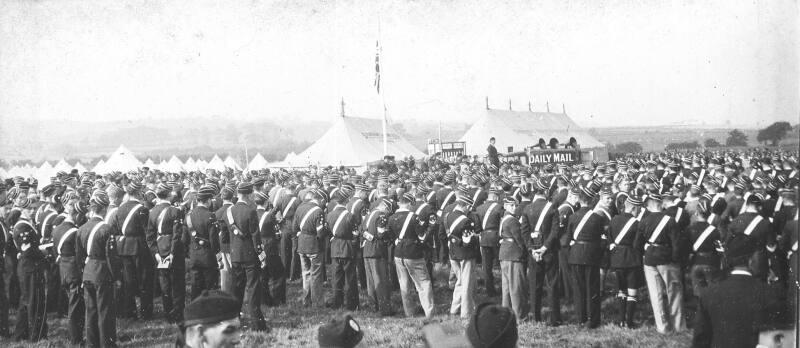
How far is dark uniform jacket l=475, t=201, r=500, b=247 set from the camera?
9227mm

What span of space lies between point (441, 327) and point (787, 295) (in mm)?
3595

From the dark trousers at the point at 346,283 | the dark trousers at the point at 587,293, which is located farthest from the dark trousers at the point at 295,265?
the dark trousers at the point at 587,293

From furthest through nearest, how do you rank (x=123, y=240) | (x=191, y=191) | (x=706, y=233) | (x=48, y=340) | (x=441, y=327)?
(x=191, y=191)
(x=123, y=240)
(x=48, y=340)
(x=706, y=233)
(x=441, y=327)

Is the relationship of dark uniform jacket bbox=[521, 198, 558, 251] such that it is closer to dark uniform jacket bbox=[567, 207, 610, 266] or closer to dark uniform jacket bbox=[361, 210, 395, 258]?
dark uniform jacket bbox=[567, 207, 610, 266]

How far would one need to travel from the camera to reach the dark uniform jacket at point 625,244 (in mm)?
7801

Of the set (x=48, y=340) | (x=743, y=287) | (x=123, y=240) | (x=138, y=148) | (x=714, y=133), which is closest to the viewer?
(x=743, y=287)

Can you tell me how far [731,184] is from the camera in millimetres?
10062

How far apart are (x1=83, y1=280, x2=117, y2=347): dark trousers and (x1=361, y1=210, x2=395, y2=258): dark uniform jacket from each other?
365 centimetres

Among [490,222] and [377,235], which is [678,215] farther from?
[377,235]

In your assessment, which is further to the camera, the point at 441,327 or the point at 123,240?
the point at 123,240

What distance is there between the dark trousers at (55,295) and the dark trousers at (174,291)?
1.93m

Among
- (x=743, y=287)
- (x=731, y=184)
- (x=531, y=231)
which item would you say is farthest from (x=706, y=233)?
(x=743, y=287)

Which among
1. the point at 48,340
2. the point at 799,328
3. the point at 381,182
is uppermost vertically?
the point at 381,182

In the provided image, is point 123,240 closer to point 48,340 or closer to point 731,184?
point 48,340
